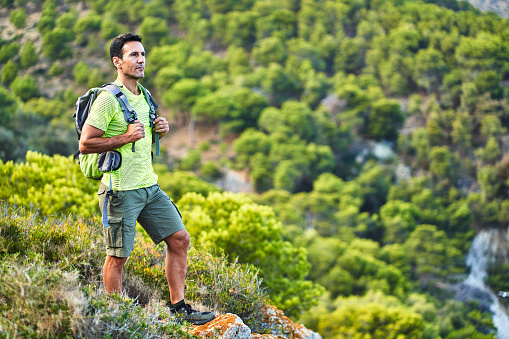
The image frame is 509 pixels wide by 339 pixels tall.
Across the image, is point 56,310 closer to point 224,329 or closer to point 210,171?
point 224,329

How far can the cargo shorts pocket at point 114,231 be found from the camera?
3.65 m

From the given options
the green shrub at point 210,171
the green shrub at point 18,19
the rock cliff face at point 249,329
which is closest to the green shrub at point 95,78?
the green shrub at point 18,19

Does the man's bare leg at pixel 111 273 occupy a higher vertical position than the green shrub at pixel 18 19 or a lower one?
lower

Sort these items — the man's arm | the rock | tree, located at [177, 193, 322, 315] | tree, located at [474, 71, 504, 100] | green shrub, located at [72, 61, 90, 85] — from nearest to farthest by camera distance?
the man's arm → the rock → tree, located at [177, 193, 322, 315] → green shrub, located at [72, 61, 90, 85] → tree, located at [474, 71, 504, 100]

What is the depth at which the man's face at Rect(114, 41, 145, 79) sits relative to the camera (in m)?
3.76

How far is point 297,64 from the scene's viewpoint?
6575cm

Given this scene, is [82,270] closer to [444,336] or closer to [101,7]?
[444,336]

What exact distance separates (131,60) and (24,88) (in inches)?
2237

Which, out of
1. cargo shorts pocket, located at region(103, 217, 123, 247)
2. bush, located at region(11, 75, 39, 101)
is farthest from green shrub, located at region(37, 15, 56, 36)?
cargo shorts pocket, located at region(103, 217, 123, 247)

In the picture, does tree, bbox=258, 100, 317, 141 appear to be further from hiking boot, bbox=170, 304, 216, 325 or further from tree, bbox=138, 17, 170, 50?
hiking boot, bbox=170, 304, 216, 325

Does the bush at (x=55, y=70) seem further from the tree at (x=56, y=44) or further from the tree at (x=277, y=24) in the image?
the tree at (x=277, y=24)

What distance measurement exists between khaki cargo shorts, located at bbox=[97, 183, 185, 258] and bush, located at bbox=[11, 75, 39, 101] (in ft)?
185

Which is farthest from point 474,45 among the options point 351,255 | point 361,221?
point 351,255

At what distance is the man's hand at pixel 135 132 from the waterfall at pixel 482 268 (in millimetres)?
30960
